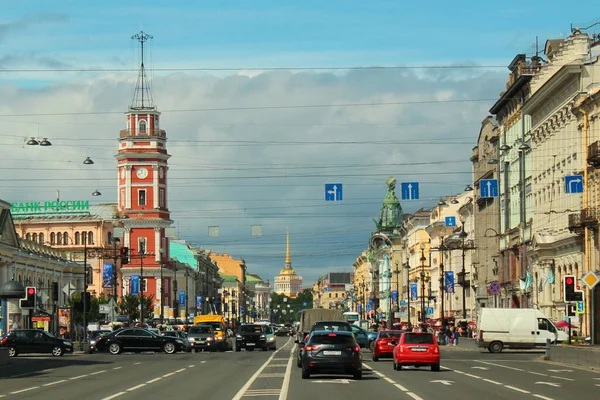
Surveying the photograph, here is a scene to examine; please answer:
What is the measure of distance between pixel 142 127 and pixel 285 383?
138 m

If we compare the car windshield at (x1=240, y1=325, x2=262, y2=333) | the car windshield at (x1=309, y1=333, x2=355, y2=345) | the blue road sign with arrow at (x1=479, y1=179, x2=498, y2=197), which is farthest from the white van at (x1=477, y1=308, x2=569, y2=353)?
the car windshield at (x1=309, y1=333, x2=355, y2=345)

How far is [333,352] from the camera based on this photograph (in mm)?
35406

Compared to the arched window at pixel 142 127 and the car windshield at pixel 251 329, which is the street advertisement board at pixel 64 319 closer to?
the car windshield at pixel 251 329

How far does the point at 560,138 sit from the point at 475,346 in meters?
14.6

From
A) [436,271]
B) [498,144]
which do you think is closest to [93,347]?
[498,144]

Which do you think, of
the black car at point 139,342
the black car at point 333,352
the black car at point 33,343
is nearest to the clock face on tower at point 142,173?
the black car at point 139,342

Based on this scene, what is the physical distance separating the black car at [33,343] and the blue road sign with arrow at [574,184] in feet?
95.6

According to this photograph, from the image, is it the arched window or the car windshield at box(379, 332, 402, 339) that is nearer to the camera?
the car windshield at box(379, 332, 402, 339)

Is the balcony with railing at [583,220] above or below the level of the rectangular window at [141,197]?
below

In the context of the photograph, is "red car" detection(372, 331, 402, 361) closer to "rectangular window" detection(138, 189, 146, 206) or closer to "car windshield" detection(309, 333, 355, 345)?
"car windshield" detection(309, 333, 355, 345)

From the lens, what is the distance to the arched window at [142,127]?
168 metres

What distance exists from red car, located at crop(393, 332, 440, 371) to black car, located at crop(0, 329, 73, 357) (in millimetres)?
28847

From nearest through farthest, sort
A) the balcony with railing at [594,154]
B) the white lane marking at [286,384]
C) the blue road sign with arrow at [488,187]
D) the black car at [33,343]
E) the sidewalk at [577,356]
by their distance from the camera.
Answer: the white lane marking at [286,384]
the sidewalk at [577,356]
the balcony with railing at [594,154]
the black car at [33,343]
the blue road sign with arrow at [488,187]

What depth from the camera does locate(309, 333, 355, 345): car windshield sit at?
116 feet
